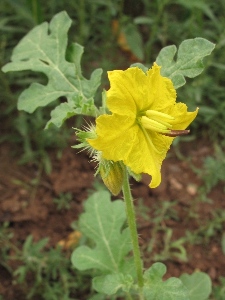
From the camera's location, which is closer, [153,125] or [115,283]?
[153,125]

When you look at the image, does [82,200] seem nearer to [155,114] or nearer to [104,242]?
[104,242]

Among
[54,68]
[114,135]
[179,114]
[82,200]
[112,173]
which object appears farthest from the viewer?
[82,200]

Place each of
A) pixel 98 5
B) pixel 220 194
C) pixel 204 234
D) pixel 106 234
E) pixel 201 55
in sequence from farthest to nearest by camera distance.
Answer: pixel 98 5 < pixel 220 194 < pixel 204 234 < pixel 106 234 < pixel 201 55

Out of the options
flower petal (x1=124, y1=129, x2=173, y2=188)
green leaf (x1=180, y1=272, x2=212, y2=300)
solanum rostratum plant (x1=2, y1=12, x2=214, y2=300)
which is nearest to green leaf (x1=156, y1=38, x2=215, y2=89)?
solanum rostratum plant (x1=2, y1=12, x2=214, y2=300)

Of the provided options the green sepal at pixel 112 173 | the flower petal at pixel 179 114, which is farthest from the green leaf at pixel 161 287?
the flower petal at pixel 179 114

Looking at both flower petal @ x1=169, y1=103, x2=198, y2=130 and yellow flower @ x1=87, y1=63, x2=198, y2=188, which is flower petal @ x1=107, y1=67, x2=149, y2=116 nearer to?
yellow flower @ x1=87, y1=63, x2=198, y2=188

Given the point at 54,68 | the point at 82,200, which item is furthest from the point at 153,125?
the point at 82,200

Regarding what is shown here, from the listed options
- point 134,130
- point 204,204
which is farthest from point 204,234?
point 134,130

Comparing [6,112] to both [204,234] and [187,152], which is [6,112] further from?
[204,234]
